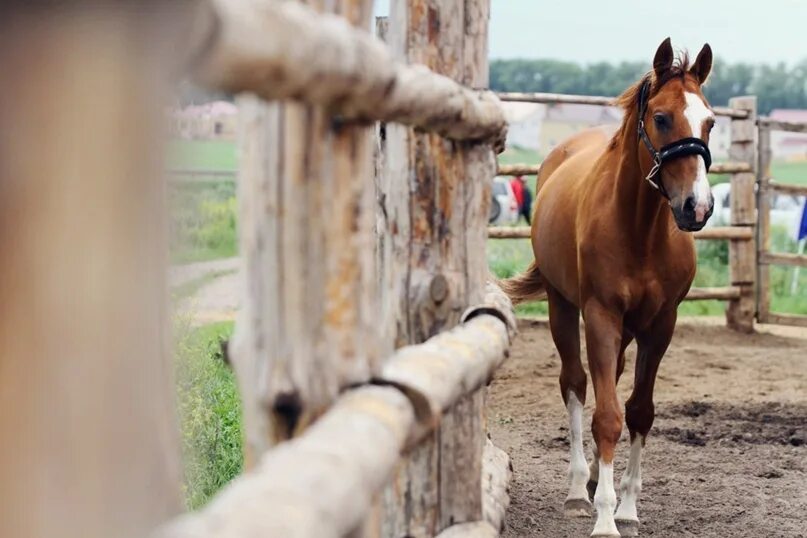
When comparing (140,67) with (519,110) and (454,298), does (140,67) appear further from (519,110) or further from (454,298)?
(519,110)

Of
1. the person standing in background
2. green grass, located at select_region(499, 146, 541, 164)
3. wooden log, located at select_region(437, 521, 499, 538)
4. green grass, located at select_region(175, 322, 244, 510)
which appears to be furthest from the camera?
green grass, located at select_region(499, 146, 541, 164)

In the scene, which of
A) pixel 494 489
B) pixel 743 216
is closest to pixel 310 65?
pixel 494 489

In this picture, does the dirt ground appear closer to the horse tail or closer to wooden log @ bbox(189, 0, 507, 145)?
the horse tail

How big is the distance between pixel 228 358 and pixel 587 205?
3.71 meters

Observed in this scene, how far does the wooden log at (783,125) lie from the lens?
997 centimetres

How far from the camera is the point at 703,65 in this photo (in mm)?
4820

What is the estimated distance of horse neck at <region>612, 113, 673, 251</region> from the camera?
476 centimetres

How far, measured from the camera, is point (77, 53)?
0.79m

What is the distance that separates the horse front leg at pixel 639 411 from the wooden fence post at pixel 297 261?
353 centimetres

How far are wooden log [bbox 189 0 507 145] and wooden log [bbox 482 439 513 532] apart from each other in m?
1.19

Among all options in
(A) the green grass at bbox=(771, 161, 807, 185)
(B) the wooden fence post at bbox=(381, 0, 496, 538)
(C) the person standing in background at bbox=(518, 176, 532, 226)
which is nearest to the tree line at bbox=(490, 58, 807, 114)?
(A) the green grass at bbox=(771, 161, 807, 185)

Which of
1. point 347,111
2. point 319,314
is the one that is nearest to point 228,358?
point 319,314

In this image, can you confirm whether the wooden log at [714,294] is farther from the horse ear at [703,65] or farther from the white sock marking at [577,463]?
the horse ear at [703,65]

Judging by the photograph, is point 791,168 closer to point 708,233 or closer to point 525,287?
point 708,233
